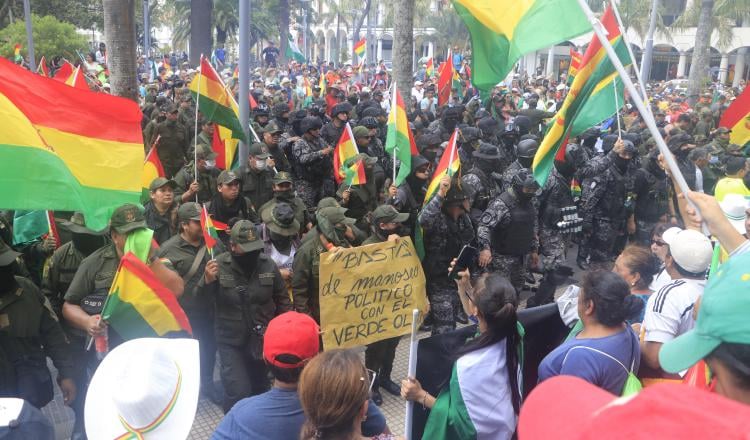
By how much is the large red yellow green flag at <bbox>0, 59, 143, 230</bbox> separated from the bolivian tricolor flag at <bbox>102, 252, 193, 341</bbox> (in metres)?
0.66

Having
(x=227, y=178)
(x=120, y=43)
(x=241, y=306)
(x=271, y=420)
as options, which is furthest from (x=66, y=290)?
(x=120, y=43)

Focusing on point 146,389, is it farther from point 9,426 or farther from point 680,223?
point 680,223

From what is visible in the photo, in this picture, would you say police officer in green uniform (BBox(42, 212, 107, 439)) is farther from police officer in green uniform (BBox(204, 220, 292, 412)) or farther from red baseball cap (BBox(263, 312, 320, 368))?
red baseball cap (BBox(263, 312, 320, 368))

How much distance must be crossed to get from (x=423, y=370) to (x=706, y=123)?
477 inches

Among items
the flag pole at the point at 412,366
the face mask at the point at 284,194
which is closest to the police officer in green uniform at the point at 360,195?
the face mask at the point at 284,194

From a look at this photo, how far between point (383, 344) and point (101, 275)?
2202 mm

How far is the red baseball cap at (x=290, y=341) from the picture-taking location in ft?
8.84

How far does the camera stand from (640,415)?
3.41 ft

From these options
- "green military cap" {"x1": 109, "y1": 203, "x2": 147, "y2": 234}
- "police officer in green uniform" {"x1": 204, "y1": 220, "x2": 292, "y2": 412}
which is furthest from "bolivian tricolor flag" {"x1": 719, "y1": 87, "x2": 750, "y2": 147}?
"green military cap" {"x1": 109, "y1": 203, "x2": 147, "y2": 234}

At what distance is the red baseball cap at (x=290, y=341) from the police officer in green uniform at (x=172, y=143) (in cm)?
817

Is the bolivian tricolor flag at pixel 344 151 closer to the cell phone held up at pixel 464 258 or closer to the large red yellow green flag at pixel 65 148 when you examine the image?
the cell phone held up at pixel 464 258

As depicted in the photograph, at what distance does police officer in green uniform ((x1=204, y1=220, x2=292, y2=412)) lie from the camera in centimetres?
452

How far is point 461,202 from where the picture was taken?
606cm

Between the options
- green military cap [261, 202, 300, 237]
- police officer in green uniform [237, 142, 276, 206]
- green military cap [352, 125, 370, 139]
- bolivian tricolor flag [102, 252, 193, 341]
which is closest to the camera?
bolivian tricolor flag [102, 252, 193, 341]
